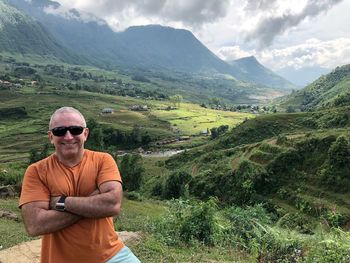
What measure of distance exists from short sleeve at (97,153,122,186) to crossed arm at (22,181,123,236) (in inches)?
6.8

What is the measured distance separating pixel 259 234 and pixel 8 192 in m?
27.7

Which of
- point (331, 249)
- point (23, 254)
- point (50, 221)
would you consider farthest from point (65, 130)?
point (23, 254)

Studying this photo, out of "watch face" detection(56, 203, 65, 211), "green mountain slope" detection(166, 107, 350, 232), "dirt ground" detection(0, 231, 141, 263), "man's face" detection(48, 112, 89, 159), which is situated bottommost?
"green mountain slope" detection(166, 107, 350, 232)

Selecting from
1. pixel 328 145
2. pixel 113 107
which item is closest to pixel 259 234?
pixel 328 145

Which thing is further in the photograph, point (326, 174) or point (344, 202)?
point (326, 174)

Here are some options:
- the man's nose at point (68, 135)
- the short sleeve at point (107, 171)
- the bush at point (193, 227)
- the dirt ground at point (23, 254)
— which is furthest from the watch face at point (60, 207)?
the bush at point (193, 227)

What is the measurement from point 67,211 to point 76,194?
346 mm

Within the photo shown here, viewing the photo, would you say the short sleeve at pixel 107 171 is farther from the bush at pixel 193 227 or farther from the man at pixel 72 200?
the bush at pixel 193 227

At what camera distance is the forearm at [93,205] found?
5309 mm

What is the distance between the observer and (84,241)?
5.36 m

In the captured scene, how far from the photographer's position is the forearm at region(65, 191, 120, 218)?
5.31 m

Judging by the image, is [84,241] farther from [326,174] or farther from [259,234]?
[326,174]

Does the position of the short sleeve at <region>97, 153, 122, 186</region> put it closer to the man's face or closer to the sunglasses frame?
the man's face

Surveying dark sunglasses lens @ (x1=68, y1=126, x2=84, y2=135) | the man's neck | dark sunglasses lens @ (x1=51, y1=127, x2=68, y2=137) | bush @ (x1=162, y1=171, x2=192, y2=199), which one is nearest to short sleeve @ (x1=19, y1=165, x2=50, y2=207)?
the man's neck
